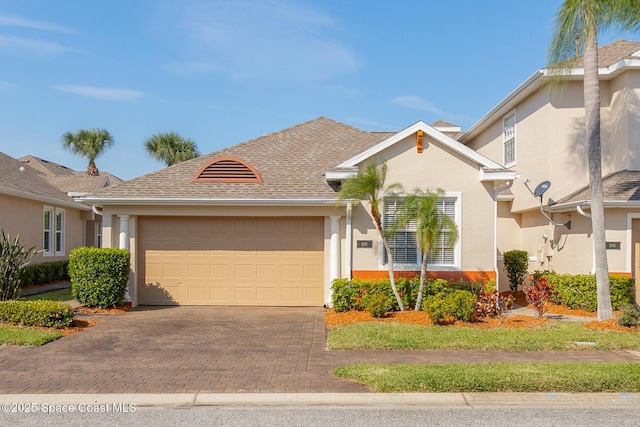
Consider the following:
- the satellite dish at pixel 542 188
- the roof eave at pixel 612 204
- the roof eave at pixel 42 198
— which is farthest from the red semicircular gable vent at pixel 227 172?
the roof eave at pixel 612 204

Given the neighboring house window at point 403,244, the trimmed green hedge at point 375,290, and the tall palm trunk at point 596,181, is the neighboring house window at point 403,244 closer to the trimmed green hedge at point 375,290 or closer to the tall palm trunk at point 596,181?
the trimmed green hedge at point 375,290

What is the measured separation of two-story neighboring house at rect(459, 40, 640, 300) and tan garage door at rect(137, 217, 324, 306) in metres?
6.74

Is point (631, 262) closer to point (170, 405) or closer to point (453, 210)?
point (453, 210)

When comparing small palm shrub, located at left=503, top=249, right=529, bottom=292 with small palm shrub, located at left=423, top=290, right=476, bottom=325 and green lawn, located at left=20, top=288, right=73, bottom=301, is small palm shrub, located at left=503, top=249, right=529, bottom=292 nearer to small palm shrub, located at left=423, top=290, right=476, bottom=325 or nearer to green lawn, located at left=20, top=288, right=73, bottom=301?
small palm shrub, located at left=423, top=290, right=476, bottom=325

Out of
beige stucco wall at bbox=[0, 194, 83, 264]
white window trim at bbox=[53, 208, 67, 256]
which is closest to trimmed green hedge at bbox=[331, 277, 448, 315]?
beige stucco wall at bbox=[0, 194, 83, 264]

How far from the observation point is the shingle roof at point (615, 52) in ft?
51.2

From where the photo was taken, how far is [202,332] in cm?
1108

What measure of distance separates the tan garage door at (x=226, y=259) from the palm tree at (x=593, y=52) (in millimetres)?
6607

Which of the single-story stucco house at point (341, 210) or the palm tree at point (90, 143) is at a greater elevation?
the palm tree at point (90, 143)

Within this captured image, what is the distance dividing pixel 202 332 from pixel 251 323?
1.37 m

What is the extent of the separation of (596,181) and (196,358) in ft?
29.2

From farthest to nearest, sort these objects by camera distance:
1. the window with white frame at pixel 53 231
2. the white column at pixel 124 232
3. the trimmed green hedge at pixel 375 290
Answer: the window with white frame at pixel 53 231
the white column at pixel 124 232
the trimmed green hedge at pixel 375 290

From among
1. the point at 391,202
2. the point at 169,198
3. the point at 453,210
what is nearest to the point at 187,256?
the point at 169,198

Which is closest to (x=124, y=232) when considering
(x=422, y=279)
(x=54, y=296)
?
(x=54, y=296)
